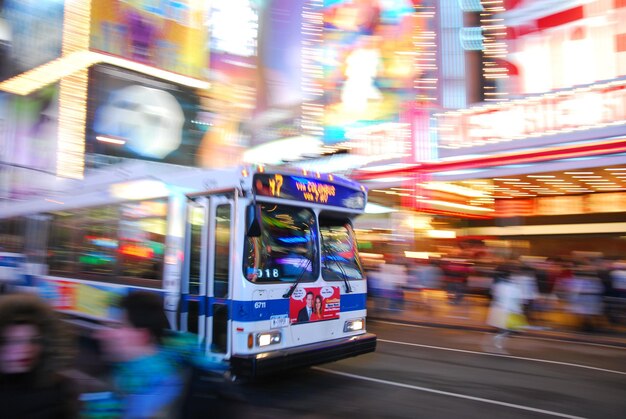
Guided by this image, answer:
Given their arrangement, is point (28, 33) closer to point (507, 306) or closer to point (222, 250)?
point (222, 250)

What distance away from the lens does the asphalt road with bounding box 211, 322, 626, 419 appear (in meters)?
6.04

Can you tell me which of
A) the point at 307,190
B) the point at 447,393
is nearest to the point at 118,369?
the point at 307,190

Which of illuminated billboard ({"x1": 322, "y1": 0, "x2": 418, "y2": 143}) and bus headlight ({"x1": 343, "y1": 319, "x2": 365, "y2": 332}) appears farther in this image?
illuminated billboard ({"x1": 322, "y1": 0, "x2": 418, "y2": 143})

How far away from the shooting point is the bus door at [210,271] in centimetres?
648

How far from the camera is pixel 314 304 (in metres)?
6.98

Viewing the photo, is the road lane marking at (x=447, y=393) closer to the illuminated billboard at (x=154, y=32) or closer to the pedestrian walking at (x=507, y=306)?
the pedestrian walking at (x=507, y=306)

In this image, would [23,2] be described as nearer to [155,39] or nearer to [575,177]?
[155,39]

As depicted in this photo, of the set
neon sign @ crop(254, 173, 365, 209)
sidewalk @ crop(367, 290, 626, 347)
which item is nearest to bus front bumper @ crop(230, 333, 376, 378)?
neon sign @ crop(254, 173, 365, 209)

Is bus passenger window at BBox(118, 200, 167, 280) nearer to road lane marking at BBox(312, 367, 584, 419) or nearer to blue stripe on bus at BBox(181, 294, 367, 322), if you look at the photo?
blue stripe on bus at BBox(181, 294, 367, 322)

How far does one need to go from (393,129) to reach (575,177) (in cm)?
637

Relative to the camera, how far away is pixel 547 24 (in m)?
15.9

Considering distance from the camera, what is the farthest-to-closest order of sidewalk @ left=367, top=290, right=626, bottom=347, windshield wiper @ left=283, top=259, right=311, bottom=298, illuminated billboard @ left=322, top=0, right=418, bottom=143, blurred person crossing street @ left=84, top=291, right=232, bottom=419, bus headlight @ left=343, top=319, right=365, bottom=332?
illuminated billboard @ left=322, top=0, right=418, bottom=143, sidewalk @ left=367, top=290, right=626, bottom=347, bus headlight @ left=343, top=319, right=365, bottom=332, windshield wiper @ left=283, top=259, right=311, bottom=298, blurred person crossing street @ left=84, top=291, right=232, bottom=419

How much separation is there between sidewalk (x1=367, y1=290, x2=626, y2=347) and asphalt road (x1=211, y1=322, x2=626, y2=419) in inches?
70.1

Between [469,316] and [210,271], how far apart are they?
10.7 m
